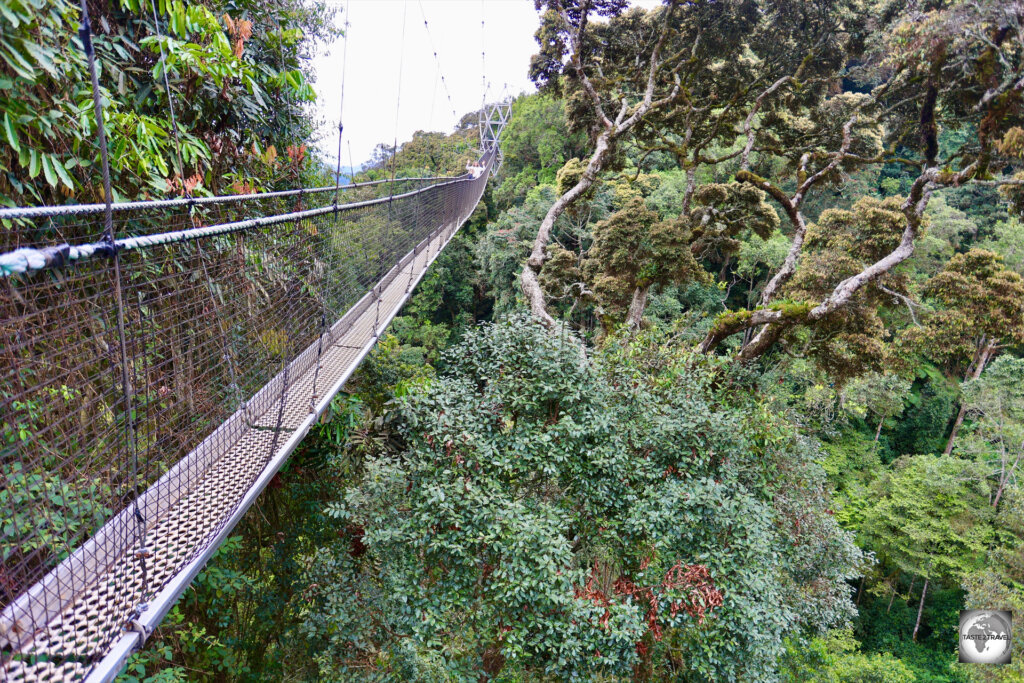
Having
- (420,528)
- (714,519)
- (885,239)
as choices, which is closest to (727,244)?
(885,239)

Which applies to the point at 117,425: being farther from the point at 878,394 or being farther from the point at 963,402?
the point at 963,402

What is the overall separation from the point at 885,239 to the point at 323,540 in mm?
4975

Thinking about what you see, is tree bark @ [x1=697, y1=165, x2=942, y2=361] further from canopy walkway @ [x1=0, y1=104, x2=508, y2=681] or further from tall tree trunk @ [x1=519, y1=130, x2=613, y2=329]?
canopy walkway @ [x1=0, y1=104, x2=508, y2=681]

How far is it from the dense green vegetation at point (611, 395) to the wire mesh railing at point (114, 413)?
1.01ft

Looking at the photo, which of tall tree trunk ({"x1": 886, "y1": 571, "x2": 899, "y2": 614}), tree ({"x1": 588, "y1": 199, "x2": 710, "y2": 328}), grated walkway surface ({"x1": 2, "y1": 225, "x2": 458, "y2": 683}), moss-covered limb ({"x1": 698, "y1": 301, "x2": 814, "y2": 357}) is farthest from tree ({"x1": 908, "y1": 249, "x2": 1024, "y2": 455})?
tall tree trunk ({"x1": 886, "y1": 571, "x2": 899, "y2": 614})

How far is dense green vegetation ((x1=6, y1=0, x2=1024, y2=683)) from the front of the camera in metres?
2.22

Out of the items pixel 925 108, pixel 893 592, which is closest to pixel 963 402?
pixel 893 592

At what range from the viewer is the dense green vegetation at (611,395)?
2219mm

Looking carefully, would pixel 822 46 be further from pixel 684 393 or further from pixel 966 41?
pixel 684 393

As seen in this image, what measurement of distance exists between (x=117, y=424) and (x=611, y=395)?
233cm

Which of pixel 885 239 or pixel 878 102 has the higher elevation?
pixel 878 102

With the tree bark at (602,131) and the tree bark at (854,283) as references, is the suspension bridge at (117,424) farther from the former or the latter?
the tree bark at (854,283)

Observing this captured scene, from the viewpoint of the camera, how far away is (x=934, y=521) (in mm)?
7168

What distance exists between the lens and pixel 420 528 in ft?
7.81
